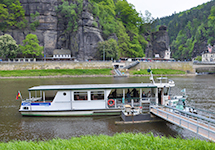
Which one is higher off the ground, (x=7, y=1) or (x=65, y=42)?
(x=7, y=1)

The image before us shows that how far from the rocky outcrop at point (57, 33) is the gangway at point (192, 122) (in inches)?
2992

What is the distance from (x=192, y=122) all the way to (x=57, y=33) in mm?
96079

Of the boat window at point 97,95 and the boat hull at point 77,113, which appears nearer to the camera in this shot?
the boat hull at point 77,113

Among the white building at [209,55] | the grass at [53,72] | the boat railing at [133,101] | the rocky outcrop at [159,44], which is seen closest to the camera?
the boat railing at [133,101]

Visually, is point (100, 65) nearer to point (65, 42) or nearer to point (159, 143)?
point (65, 42)

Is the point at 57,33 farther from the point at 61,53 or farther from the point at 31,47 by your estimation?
the point at 31,47

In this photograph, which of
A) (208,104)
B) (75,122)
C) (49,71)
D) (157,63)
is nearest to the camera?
(75,122)

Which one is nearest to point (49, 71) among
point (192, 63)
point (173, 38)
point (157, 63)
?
point (157, 63)

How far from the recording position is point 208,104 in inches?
1055

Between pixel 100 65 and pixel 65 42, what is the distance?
29.8 m

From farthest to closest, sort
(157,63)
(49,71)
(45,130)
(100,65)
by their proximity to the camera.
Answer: (157,63), (100,65), (49,71), (45,130)

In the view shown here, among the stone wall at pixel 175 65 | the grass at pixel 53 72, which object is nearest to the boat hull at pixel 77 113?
the grass at pixel 53 72

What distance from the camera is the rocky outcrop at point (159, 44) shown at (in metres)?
126

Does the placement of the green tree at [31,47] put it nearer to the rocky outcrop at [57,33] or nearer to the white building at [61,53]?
the rocky outcrop at [57,33]
